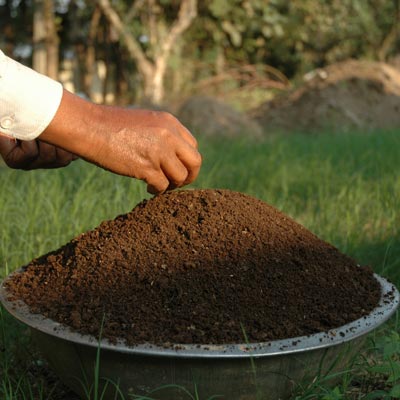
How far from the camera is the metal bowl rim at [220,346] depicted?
1.50m

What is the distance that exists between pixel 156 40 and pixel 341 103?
3051 mm

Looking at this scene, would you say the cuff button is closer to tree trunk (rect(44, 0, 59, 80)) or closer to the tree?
tree trunk (rect(44, 0, 59, 80))

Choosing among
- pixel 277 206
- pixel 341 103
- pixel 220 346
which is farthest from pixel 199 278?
pixel 341 103

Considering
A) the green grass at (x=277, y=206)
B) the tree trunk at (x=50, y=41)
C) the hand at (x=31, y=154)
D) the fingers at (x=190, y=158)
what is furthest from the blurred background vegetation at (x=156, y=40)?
the fingers at (x=190, y=158)

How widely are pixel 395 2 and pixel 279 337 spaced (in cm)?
1536

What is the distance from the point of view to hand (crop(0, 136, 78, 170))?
199 centimetres

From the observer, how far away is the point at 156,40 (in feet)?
32.9

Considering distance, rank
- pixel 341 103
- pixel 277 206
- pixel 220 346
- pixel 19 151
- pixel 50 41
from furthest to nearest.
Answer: pixel 341 103
pixel 50 41
pixel 277 206
pixel 19 151
pixel 220 346

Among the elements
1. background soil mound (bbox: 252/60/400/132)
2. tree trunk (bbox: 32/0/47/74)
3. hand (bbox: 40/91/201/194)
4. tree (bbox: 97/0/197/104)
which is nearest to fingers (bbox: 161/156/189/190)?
hand (bbox: 40/91/201/194)

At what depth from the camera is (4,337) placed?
2.23 metres

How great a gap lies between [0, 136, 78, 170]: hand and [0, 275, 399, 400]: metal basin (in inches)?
20.2

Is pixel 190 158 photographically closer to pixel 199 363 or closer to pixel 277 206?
pixel 199 363

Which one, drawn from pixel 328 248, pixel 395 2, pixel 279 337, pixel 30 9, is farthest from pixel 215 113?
pixel 395 2

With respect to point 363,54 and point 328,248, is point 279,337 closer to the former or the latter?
point 328,248
